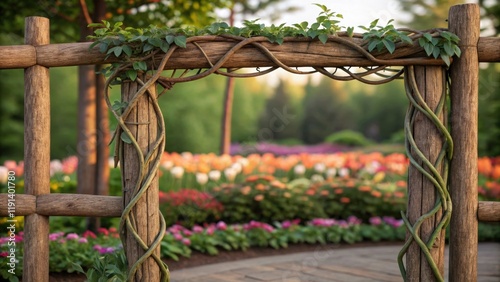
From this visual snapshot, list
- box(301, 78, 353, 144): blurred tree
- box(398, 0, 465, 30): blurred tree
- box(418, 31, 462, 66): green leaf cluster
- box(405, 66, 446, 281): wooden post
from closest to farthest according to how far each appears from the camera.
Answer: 1. box(418, 31, 462, 66): green leaf cluster
2. box(405, 66, 446, 281): wooden post
3. box(398, 0, 465, 30): blurred tree
4. box(301, 78, 353, 144): blurred tree

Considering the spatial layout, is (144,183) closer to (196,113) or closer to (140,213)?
(140,213)

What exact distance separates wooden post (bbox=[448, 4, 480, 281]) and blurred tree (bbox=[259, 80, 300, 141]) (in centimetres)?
1629

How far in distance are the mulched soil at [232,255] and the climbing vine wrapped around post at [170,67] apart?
132 centimetres

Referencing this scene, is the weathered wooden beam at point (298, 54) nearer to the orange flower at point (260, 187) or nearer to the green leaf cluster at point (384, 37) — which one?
the green leaf cluster at point (384, 37)

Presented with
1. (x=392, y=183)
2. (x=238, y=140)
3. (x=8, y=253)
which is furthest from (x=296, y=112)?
(x=8, y=253)

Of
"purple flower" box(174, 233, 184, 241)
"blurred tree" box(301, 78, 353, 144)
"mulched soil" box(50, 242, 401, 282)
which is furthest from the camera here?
"blurred tree" box(301, 78, 353, 144)

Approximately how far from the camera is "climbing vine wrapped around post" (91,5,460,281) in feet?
10.4

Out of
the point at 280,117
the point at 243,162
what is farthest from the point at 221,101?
the point at 243,162

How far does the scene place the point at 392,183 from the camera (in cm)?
803

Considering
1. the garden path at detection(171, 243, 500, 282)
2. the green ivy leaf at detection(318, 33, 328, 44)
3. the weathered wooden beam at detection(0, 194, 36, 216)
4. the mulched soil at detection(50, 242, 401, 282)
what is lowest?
the mulched soil at detection(50, 242, 401, 282)

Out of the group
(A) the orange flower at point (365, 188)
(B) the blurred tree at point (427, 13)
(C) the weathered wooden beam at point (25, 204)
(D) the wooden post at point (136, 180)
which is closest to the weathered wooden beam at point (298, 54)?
(D) the wooden post at point (136, 180)

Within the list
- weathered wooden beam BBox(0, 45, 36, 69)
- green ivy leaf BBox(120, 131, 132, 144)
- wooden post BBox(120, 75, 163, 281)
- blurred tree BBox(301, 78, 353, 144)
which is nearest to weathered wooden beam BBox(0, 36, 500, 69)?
wooden post BBox(120, 75, 163, 281)

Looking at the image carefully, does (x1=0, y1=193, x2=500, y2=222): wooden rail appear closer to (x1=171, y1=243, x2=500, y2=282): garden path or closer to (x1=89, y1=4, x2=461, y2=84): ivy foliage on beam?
(x1=89, y1=4, x2=461, y2=84): ivy foliage on beam

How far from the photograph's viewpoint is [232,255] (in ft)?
17.2
